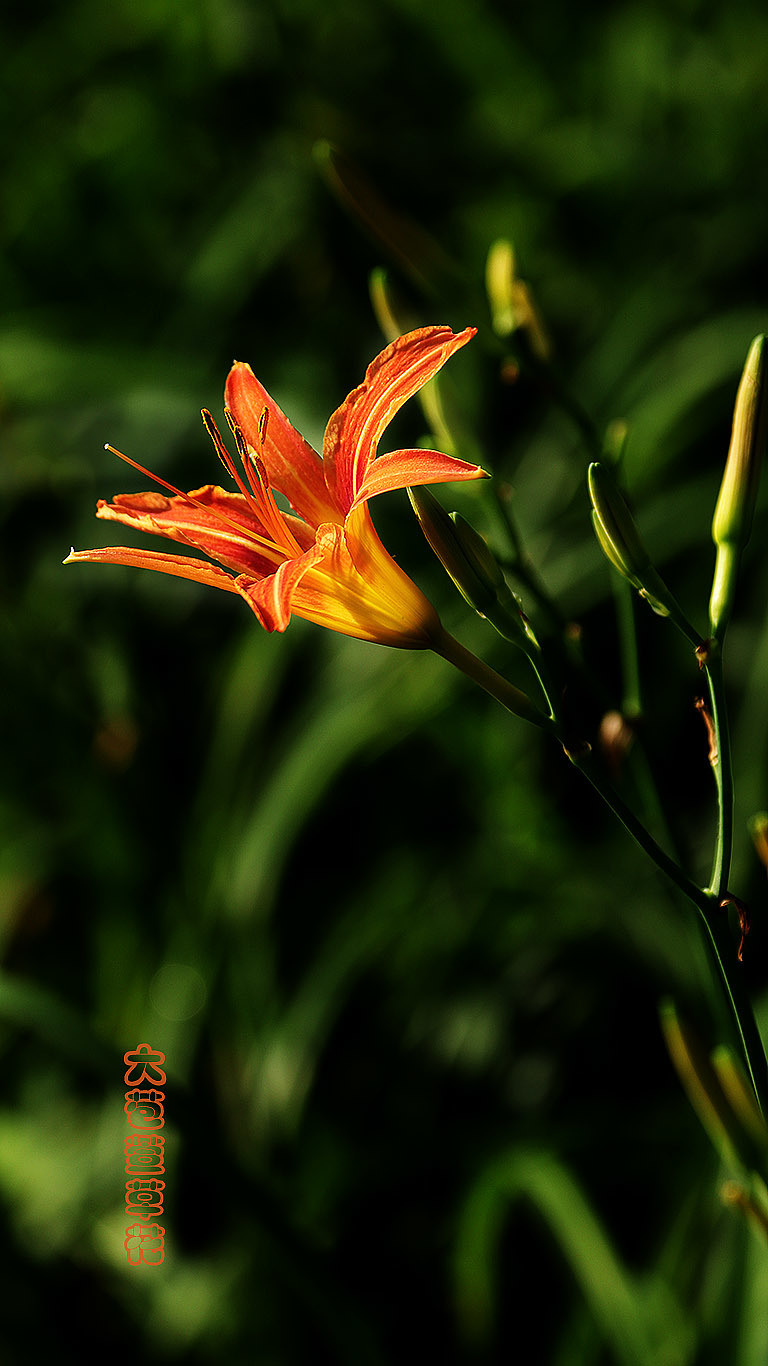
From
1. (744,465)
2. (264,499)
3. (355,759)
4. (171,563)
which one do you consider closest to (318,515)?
(264,499)

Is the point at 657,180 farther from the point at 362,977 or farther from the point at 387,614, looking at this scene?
the point at 387,614

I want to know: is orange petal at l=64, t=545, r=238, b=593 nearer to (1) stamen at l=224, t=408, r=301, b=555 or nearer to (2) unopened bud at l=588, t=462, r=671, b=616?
(1) stamen at l=224, t=408, r=301, b=555

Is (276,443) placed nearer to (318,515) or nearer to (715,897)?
(318,515)

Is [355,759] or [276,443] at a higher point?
[355,759]

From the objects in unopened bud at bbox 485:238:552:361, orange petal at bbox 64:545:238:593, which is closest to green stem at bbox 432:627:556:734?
orange petal at bbox 64:545:238:593

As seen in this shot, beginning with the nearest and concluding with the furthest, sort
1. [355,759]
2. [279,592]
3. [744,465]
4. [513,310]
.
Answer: [279,592] < [744,465] < [513,310] < [355,759]

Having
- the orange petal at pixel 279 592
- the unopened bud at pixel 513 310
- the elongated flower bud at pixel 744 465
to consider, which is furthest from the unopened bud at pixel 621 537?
the unopened bud at pixel 513 310

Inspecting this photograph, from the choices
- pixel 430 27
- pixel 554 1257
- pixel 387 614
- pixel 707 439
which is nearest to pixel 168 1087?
pixel 387 614
